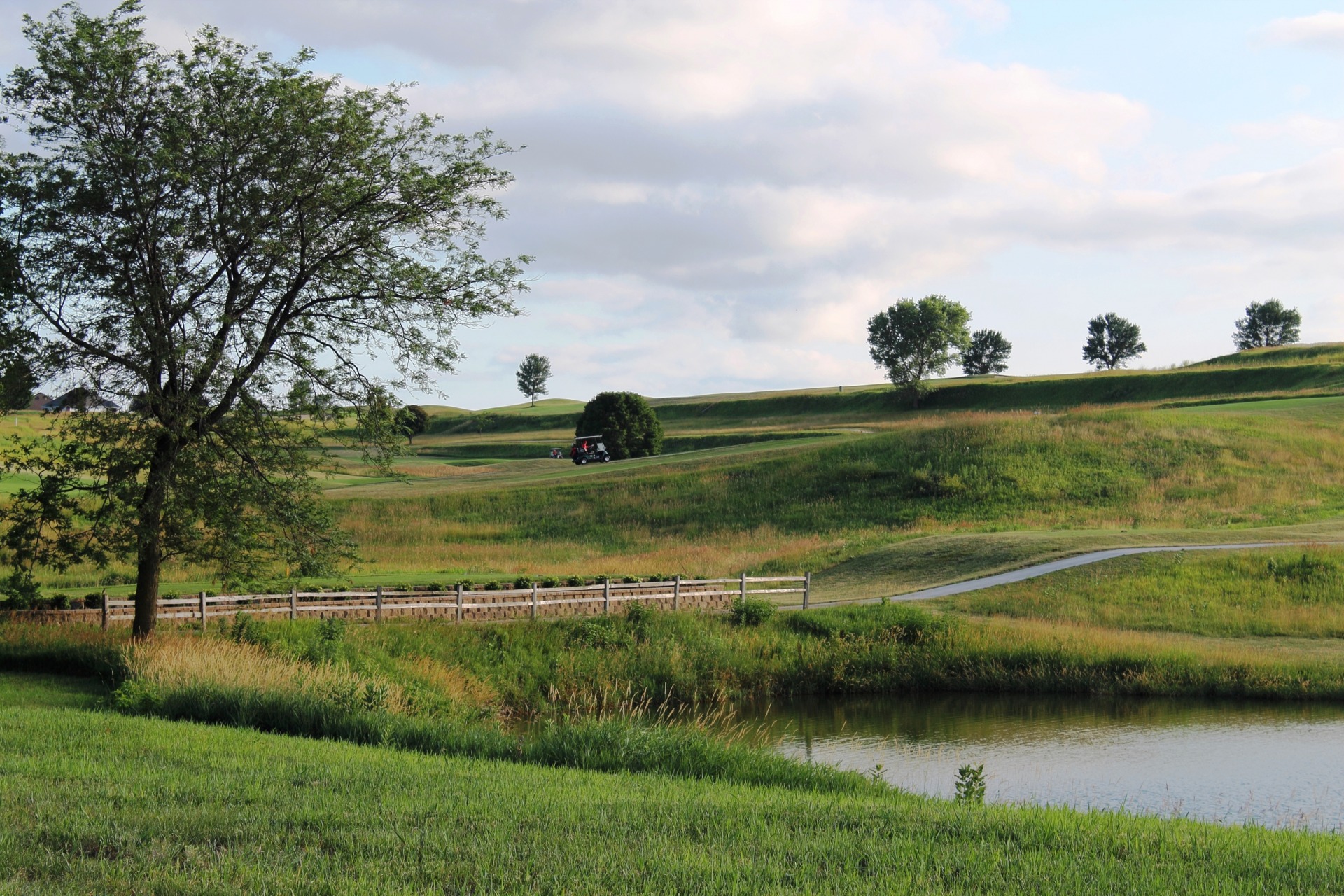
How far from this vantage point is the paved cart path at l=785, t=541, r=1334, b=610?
33.3 meters

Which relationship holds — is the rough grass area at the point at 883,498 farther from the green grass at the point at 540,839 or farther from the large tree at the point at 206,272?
the green grass at the point at 540,839

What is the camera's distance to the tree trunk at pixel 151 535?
18.8 metres

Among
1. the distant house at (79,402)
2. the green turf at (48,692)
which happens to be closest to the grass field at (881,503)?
the distant house at (79,402)

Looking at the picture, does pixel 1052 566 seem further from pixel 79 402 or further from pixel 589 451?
pixel 589 451

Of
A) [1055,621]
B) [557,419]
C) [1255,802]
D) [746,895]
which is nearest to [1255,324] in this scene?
[557,419]

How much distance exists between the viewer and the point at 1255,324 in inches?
5305

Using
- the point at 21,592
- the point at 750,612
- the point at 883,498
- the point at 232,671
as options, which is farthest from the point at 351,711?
the point at 883,498

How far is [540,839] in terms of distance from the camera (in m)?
7.33

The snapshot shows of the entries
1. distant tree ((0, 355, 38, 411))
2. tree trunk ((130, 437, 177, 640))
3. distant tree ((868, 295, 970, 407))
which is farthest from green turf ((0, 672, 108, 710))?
distant tree ((868, 295, 970, 407))

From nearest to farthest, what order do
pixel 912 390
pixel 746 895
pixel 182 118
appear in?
pixel 746 895 → pixel 182 118 → pixel 912 390

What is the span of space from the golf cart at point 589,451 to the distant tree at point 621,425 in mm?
1269

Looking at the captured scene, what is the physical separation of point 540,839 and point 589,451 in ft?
233

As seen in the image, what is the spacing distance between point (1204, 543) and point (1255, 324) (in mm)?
113430

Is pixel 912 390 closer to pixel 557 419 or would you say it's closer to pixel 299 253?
pixel 557 419
